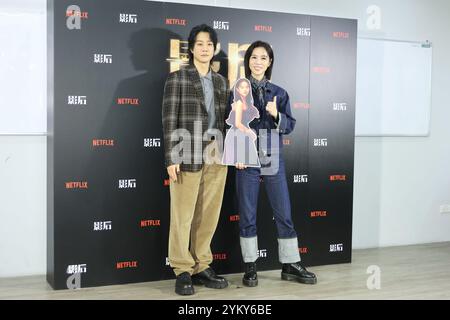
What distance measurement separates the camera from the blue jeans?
13.1 ft

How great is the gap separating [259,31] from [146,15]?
861 millimetres

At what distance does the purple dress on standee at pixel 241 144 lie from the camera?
153 inches

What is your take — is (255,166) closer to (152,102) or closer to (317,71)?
(152,102)

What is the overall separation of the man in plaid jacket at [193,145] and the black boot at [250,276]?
0.55ft

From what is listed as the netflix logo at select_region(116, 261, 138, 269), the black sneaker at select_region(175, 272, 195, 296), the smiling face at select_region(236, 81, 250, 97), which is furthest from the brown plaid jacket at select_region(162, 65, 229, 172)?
the netflix logo at select_region(116, 261, 138, 269)

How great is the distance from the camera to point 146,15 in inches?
159

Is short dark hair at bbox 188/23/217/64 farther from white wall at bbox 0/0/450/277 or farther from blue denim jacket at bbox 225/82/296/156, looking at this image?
white wall at bbox 0/0/450/277

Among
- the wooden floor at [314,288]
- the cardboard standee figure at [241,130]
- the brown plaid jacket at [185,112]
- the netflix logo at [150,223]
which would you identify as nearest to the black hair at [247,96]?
the cardboard standee figure at [241,130]

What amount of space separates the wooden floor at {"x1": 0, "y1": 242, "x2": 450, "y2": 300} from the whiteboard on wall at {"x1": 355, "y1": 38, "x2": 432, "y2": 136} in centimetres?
133

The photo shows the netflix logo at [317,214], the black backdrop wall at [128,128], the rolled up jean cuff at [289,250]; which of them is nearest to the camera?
the black backdrop wall at [128,128]

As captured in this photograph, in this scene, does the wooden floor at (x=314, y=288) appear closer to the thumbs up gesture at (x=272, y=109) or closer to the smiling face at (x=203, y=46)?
the thumbs up gesture at (x=272, y=109)

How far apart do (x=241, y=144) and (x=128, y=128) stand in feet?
2.54
